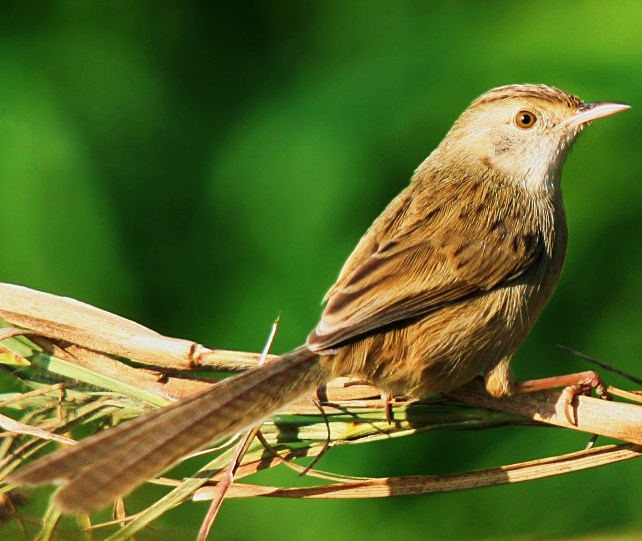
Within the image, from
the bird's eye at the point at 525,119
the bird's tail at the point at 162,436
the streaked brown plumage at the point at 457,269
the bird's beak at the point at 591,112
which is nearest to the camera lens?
the bird's tail at the point at 162,436

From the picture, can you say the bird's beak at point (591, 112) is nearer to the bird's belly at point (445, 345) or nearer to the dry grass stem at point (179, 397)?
the bird's belly at point (445, 345)

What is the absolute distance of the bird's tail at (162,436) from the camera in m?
1.49

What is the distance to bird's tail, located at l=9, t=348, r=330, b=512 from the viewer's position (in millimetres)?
1486

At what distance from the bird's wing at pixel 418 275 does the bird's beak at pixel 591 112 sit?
0.34 meters

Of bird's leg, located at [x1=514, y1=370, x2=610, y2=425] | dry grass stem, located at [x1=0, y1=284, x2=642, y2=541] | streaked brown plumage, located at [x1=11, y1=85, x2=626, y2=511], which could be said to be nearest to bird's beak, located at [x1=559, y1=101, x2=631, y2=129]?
streaked brown plumage, located at [x1=11, y1=85, x2=626, y2=511]

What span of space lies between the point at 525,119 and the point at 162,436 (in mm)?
1540

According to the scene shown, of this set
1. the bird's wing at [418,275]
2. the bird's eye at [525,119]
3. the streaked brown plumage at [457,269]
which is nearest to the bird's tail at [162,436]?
the streaked brown plumage at [457,269]

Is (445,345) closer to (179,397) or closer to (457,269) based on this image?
(457,269)

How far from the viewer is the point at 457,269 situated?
2.48 metres

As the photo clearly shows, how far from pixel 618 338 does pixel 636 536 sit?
0.64 metres

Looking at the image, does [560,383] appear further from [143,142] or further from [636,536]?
[143,142]

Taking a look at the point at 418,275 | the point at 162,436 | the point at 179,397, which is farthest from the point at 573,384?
the point at 162,436

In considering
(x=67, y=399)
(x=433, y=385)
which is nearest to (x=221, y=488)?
(x=67, y=399)

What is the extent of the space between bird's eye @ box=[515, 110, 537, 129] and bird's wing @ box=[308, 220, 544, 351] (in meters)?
0.37
